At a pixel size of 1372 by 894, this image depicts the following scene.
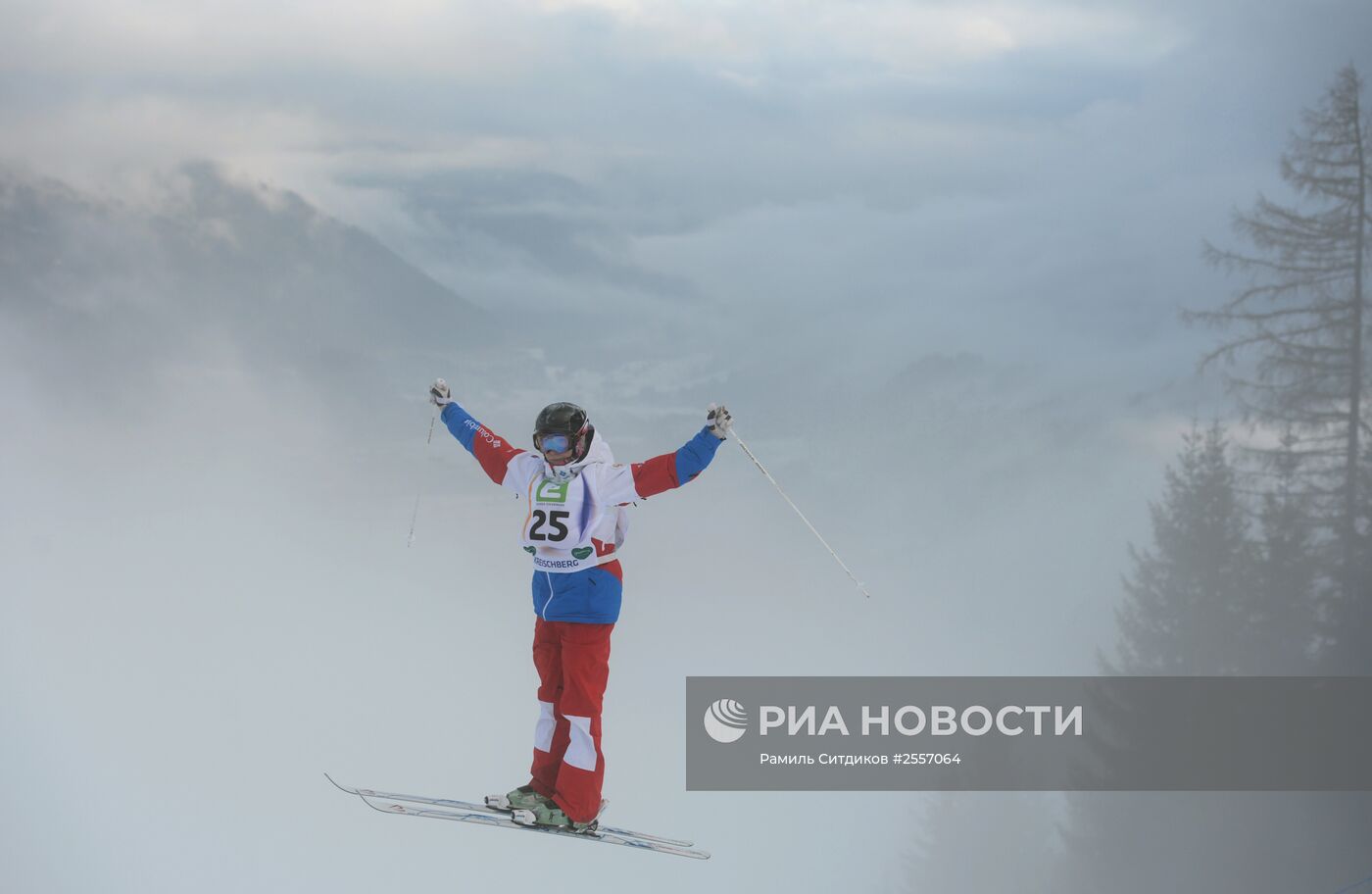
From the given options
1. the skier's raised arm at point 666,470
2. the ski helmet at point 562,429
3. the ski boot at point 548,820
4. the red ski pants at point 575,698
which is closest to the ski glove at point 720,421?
the skier's raised arm at point 666,470

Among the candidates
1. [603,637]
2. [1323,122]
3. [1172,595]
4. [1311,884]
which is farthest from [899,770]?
→ [1323,122]

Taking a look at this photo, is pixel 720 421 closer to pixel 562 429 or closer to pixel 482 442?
pixel 562 429

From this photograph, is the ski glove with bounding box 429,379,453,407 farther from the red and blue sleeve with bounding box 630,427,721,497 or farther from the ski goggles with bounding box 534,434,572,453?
the red and blue sleeve with bounding box 630,427,721,497

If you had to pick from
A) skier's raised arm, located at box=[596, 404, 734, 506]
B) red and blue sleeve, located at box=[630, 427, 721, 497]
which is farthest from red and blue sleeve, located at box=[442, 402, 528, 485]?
red and blue sleeve, located at box=[630, 427, 721, 497]

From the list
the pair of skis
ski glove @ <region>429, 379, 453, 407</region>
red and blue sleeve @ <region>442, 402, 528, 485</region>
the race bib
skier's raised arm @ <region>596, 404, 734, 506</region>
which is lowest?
the pair of skis

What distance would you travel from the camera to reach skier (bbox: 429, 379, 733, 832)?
788 centimetres

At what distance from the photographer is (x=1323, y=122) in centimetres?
2591

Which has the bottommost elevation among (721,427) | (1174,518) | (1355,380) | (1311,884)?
(1311,884)

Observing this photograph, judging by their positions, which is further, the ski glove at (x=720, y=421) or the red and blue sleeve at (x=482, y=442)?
the red and blue sleeve at (x=482, y=442)

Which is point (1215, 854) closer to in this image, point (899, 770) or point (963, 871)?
point (963, 871)

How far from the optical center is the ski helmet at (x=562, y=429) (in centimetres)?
784

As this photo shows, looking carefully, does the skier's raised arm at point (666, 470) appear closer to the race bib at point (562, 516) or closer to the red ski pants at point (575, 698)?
the race bib at point (562, 516)

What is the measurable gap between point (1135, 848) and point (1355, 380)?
438 inches

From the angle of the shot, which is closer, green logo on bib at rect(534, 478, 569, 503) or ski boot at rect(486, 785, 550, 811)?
green logo on bib at rect(534, 478, 569, 503)
